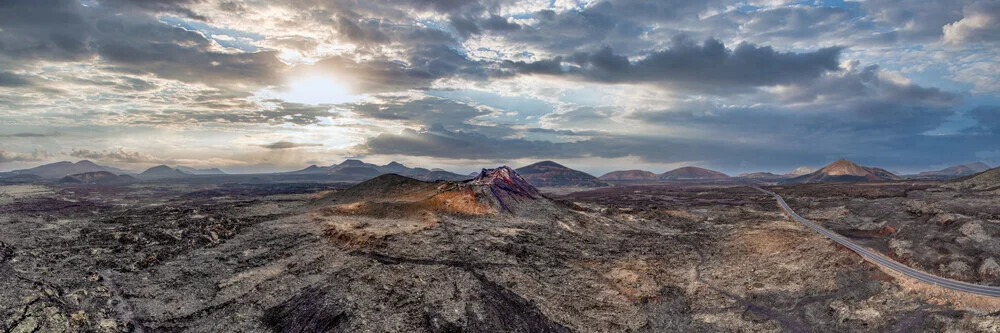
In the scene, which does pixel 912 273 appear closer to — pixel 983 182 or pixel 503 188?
pixel 503 188

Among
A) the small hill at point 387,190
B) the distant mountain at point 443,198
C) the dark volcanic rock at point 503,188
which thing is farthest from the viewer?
the small hill at point 387,190

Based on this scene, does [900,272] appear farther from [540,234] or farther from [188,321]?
[188,321]

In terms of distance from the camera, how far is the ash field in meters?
24.5

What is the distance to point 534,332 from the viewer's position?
25.5m

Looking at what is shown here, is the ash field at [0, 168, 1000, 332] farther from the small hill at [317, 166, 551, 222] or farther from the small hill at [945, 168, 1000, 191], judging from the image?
the small hill at [945, 168, 1000, 191]

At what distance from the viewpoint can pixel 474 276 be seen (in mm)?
31328

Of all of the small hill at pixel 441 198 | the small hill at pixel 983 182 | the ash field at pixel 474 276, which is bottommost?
the ash field at pixel 474 276

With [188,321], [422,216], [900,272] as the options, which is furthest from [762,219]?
[188,321]

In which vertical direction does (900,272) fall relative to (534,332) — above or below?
above

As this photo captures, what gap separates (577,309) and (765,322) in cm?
1257

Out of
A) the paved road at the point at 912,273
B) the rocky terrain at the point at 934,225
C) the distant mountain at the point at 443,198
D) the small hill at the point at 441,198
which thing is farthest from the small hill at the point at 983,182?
the small hill at the point at 441,198

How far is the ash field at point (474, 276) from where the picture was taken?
2445 centimetres

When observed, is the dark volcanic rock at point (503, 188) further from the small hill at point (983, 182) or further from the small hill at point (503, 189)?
the small hill at point (983, 182)

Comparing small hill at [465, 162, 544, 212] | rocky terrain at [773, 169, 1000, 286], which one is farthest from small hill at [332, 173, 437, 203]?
rocky terrain at [773, 169, 1000, 286]
